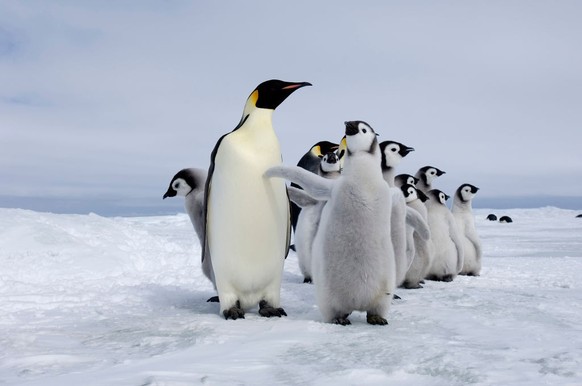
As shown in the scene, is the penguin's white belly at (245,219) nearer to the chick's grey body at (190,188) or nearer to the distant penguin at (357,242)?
the distant penguin at (357,242)

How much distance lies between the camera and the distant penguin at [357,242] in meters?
3.13

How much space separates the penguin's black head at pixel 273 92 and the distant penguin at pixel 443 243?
2757 millimetres

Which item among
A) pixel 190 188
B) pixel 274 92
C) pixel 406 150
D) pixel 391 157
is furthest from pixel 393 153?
pixel 274 92

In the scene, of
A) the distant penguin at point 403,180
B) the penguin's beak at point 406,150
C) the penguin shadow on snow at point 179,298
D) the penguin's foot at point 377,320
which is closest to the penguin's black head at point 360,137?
the penguin's foot at point 377,320

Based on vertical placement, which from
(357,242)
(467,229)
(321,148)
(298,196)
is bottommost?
(467,229)

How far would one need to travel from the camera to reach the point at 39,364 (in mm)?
2412

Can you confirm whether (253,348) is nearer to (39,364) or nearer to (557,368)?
(39,364)

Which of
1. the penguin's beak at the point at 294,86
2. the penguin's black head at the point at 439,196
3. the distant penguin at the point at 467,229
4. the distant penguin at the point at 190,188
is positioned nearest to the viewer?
the penguin's beak at the point at 294,86

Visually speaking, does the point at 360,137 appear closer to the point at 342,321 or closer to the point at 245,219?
the point at 245,219

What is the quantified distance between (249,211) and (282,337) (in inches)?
35.9

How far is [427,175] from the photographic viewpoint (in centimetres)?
675

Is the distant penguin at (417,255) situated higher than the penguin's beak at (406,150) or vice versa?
the penguin's beak at (406,150)

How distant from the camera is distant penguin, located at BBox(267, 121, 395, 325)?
3135 millimetres

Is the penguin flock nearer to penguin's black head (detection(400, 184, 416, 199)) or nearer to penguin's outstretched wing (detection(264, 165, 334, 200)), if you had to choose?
penguin's outstretched wing (detection(264, 165, 334, 200))
